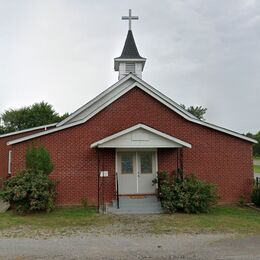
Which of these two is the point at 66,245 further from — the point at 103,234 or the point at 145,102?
the point at 145,102

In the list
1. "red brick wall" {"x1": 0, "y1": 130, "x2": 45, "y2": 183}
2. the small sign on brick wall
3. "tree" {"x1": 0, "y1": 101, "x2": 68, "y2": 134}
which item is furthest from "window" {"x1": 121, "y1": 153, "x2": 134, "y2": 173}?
"tree" {"x1": 0, "y1": 101, "x2": 68, "y2": 134}

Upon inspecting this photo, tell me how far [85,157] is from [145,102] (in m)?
4.06

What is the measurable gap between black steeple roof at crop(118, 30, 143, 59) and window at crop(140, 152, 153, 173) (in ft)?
30.0

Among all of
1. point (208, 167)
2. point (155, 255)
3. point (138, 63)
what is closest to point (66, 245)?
point (155, 255)

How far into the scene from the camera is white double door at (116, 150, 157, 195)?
16234 mm

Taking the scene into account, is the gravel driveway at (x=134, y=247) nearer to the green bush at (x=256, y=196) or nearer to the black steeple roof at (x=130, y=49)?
the green bush at (x=256, y=196)

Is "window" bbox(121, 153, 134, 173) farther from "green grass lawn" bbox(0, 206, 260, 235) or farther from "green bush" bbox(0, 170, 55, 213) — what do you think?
"green bush" bbox(0, 170, 55, 213)

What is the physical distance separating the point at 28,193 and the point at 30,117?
4123cm

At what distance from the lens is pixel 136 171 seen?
16.4 m

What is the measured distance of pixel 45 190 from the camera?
46.4ft

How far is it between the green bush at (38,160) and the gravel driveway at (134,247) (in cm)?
551

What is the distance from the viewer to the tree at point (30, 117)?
171 feet

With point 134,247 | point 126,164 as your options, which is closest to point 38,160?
point 126,164

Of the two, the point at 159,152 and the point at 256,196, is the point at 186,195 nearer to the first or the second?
the point at 159,152
